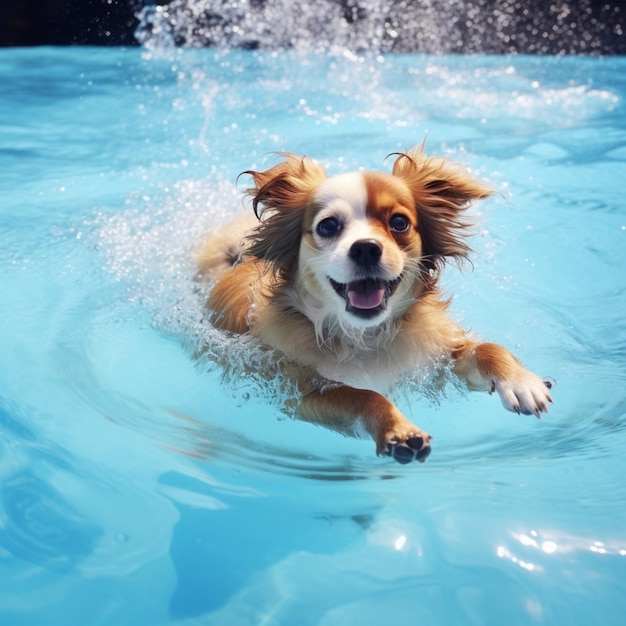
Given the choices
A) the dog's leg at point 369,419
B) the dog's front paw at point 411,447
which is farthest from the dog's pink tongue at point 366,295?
the dog's front paw at point 411,447

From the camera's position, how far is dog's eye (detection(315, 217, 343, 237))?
2.57 m

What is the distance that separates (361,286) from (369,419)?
0.44m

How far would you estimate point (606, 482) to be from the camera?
2.32 m

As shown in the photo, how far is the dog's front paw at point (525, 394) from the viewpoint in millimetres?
2371

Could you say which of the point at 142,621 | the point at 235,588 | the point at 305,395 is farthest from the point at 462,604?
the point at 305,395

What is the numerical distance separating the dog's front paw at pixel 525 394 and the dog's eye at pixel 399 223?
576 mm

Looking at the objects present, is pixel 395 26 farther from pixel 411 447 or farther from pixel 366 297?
pixel 411 447

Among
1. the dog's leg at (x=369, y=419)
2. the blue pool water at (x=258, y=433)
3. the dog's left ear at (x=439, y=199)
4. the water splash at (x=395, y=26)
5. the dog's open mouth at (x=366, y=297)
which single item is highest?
the dog's left ear at (x=439, y=199)

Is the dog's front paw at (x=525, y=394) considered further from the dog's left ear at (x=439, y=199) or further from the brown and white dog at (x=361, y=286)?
the dog's left ear at (x=439, y=199)

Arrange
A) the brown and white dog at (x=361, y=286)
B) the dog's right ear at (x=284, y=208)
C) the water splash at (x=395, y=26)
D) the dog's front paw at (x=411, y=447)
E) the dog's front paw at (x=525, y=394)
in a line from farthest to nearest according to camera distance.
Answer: the water splash at (x=395, y=26), the dog's right ear at (x=284, y=208), the brown and white dog at (x=361, y=286), the dog's front paw at (x=525, y=394), the dog's front paw at (x=411, y=447)

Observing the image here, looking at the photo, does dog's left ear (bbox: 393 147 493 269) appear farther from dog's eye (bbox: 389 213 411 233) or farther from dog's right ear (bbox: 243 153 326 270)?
dog's right ear (bbox: 243 153 326 270)

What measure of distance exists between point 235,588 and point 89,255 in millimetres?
2491

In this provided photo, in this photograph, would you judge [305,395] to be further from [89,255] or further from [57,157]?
[57,157]

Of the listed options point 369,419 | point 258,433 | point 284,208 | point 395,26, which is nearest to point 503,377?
point 369,419
